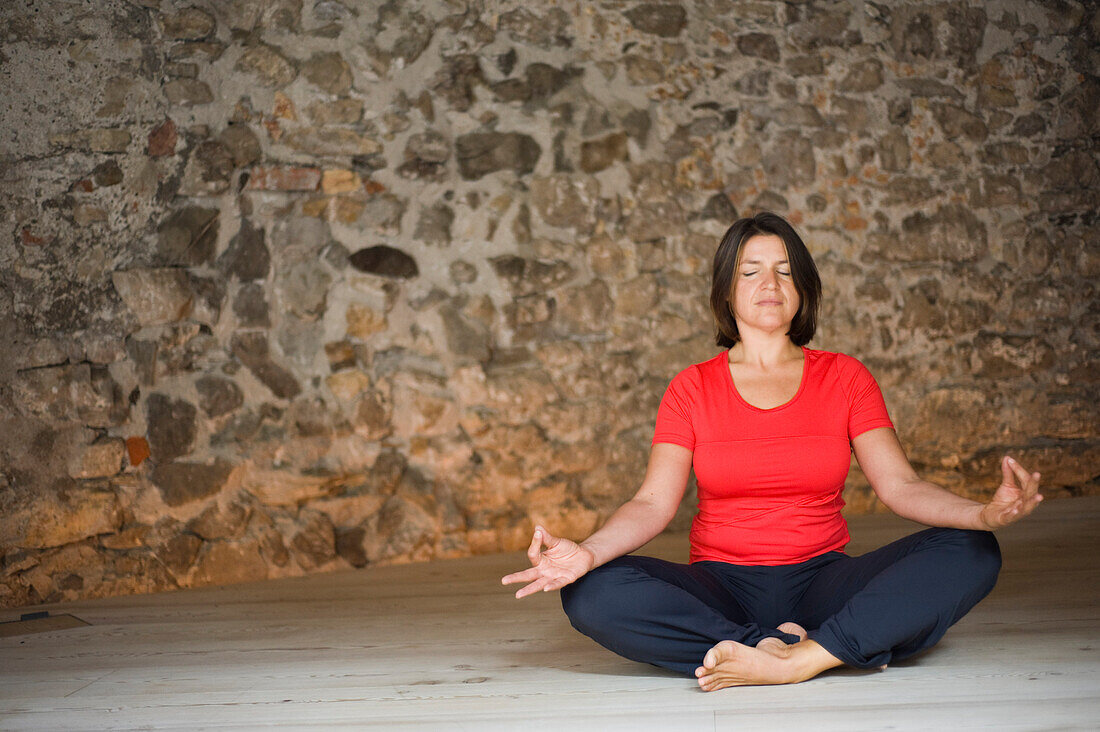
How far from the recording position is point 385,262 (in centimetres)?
336

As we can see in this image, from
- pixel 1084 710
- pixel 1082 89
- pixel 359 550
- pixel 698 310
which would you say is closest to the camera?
pixel 1084 710

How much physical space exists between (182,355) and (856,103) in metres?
Answer: 2.86

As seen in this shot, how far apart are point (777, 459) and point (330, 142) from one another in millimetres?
2168

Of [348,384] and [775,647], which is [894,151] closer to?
[348,384]

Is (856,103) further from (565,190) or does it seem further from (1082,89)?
(565,190)

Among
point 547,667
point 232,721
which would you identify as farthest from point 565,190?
point 232,721

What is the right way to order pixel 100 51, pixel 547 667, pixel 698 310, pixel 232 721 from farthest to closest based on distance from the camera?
pixel 698 310, pixel 100 51, pixel 547 667, pixel 232 721

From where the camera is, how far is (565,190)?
353 centimetres

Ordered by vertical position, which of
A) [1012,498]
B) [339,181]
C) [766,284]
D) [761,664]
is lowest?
[761,664]

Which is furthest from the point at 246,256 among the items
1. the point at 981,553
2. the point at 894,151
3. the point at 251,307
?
the point at 894,151

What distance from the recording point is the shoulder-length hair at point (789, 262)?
1975 millimetres

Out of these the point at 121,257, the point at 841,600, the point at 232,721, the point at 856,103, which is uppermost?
the point at 856,103

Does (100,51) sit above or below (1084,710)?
above

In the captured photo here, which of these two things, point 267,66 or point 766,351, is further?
point 267,66
